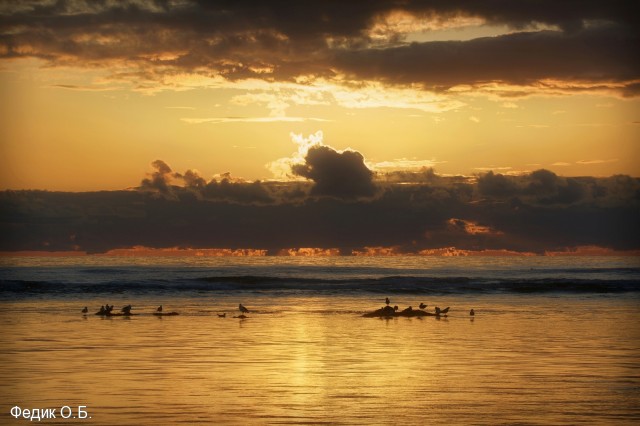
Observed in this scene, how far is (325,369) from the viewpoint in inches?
890

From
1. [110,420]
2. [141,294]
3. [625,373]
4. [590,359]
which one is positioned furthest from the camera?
[141,294]

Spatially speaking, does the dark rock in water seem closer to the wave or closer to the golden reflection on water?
the golden reflection on water

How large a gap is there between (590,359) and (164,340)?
48.1 feet

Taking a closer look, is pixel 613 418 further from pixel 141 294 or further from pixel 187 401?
pixel 141 294

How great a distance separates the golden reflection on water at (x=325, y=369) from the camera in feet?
55.7

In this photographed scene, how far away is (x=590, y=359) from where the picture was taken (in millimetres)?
24359

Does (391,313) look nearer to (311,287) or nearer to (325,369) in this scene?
(325,369)

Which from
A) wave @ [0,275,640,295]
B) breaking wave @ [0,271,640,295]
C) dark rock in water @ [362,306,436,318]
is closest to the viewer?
dark rock in water @ [362,306,436,318]

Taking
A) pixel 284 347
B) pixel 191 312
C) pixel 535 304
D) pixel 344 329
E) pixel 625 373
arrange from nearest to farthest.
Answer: pixel 625 373 < pixel 284 347 < pixel 344 329 < pixel 191 312 < pixel 535 304

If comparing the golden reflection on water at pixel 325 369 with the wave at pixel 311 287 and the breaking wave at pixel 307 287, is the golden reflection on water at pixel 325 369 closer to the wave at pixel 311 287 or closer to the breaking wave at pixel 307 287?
the breaking wave at pixel 307 287

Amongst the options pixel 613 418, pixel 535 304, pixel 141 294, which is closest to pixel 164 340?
pixel 613 418

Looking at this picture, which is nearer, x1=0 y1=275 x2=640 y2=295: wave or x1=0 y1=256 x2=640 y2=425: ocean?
x1=0 y1=256 x2=640 y2=425: ocean

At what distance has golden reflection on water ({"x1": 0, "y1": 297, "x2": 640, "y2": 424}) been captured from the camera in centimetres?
1698

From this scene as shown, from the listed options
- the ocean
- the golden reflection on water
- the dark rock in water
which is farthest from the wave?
the golden reflection on water
